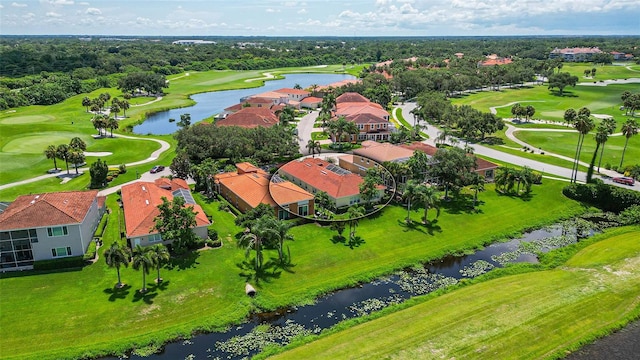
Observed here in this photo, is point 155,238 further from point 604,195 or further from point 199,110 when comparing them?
point 199,110

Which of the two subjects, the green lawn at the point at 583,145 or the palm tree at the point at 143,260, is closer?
the palm tree at the point at 143,260

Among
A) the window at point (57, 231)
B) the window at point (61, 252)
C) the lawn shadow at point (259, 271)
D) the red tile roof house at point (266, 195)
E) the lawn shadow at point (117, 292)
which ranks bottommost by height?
the lawn shadow at point (259, 271)

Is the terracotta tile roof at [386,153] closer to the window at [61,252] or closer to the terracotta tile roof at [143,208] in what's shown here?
the terracotta tile roof at [143,208]

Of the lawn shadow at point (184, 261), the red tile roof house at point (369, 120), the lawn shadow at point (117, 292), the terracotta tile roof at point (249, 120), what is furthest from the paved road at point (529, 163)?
the lawn shadow at point (117, 292)

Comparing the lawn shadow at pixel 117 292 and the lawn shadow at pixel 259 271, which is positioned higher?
the lawn shadow at pixel 117 292

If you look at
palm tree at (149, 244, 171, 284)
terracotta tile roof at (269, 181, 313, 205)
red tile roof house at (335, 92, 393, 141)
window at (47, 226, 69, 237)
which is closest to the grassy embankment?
window at (47, 226, 69, 237)

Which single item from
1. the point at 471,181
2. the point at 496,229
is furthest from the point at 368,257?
the point at 471,181

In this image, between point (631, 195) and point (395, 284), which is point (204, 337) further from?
point (631, 195)
